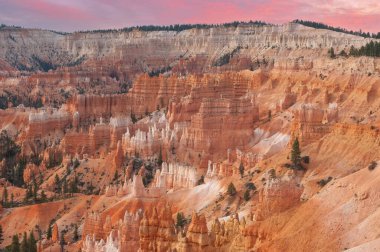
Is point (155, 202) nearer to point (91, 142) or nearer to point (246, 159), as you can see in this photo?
point (246, 159)

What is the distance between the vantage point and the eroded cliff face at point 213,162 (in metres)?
32.5

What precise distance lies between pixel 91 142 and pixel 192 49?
10574 centimetres

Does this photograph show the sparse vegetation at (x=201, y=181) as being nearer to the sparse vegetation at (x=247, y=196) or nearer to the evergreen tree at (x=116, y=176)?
the evergreen tree at (x=116, y=176)

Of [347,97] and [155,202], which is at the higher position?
[347,97]

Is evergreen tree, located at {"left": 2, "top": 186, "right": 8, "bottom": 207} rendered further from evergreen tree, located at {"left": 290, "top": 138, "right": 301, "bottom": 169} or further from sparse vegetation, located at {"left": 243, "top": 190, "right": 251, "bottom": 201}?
evergreen tree, located at {"left": 290, "top": 138, "right": 301, "bottom": 169}

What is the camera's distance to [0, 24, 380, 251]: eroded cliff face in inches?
1278

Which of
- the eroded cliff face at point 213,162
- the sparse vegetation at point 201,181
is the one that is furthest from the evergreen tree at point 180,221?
the sparse vegetation at point 201,181

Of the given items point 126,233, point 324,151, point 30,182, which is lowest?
point 30,182

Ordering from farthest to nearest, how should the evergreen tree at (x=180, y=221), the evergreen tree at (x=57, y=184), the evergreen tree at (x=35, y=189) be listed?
the evergreen tree at (x=57, y=184) < the evergreen tree at (x=35, y=189) < the evergreen tree at (x=180, y=221)

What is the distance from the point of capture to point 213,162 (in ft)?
243

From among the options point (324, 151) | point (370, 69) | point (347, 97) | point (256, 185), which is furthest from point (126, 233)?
point (370, 69)

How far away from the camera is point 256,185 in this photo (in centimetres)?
4997

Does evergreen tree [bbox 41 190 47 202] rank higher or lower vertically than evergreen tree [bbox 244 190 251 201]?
lower

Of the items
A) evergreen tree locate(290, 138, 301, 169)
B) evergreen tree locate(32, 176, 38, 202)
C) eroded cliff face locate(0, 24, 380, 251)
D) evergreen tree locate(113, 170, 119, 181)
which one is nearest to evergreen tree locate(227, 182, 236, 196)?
eroded cliff face locate(0, 24, 380, 251)
